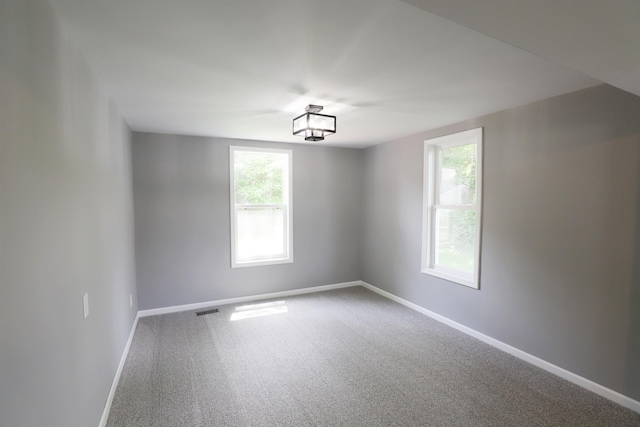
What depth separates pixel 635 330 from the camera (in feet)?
7.67

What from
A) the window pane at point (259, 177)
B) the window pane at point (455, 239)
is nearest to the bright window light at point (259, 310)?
the window pane at point (259, 177)

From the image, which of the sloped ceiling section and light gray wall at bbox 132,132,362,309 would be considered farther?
light gray wall at bbox 132,132,362,309

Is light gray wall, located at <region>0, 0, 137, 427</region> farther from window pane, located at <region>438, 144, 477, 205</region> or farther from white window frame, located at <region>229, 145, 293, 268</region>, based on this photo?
window pane, located at <region>438, 144, 477, 205</region>

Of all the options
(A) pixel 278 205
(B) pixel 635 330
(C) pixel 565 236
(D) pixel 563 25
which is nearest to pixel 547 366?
(B) pixel 635 330

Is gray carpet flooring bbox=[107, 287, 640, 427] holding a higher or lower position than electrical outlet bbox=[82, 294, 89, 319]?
lower

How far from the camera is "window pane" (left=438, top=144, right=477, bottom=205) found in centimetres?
364

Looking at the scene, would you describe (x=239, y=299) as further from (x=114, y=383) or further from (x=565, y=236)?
(x=565, y=236)

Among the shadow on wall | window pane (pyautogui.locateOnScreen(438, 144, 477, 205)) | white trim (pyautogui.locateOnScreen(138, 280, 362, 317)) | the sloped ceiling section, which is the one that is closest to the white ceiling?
the sloped ceiling section

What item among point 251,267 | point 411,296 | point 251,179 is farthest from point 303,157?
point 411,296

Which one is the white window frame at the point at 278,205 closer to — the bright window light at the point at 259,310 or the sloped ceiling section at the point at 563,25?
the bright window light at the point at 259,310

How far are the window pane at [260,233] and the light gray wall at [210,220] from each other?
8.1 inches

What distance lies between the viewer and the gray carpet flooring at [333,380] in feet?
7.46

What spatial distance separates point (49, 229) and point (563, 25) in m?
2.30

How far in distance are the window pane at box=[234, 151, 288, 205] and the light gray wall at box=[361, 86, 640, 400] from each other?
→ 2496mm
